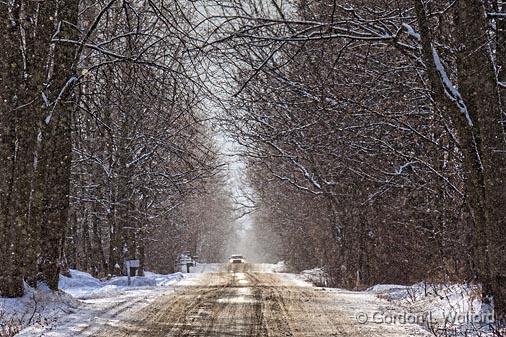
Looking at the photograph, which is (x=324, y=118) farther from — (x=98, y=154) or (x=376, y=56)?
(x=98, y=154)

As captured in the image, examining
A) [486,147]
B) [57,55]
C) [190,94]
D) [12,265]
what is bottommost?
[12,265]

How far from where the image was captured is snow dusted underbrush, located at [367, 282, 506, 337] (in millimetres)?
8555

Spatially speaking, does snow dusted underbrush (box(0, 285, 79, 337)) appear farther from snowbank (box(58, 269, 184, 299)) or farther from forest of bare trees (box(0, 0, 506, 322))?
snowbank (box(58, 269, 184, 299))

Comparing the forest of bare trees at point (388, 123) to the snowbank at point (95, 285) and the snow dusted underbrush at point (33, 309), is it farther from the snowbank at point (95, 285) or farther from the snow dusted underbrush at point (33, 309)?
the snowbank at point (95, 285)

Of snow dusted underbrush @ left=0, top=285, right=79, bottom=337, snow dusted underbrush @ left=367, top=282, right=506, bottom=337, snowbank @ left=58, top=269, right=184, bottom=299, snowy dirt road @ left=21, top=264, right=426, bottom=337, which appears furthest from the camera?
snowbank @ left=58, top=269, right=184, bottom=299

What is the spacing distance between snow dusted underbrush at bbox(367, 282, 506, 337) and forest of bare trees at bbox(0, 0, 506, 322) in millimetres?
447

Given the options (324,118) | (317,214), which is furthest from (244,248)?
(324,118)

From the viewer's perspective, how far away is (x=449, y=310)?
34.7 feet

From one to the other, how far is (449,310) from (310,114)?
32.3 ft

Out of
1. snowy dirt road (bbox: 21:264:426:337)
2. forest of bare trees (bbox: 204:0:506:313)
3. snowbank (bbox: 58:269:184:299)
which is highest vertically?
forest of bare trees (bbox: 204:0:506:313)

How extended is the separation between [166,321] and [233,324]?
1187 mm

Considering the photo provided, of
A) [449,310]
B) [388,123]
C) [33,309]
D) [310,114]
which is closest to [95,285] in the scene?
[310,114]

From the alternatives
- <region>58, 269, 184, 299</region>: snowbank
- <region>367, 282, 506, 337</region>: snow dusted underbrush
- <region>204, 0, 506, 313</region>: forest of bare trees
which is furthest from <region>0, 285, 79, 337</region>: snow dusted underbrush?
<region>367, 282, 506, 337</region>: snow dusted underbrush

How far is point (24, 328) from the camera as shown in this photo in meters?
9.12
